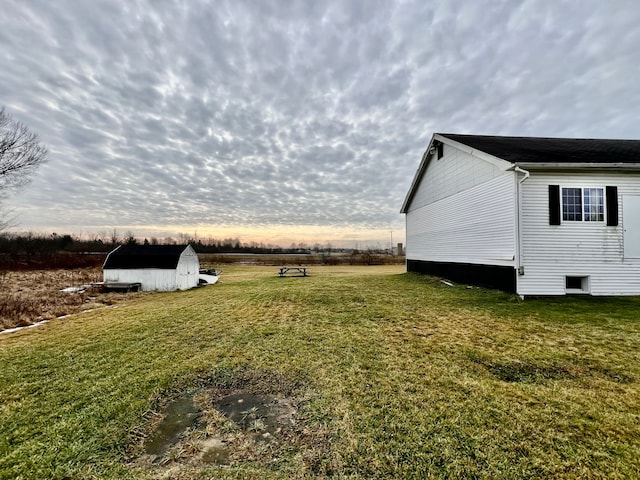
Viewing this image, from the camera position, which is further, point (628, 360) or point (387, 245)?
point (387, 245)

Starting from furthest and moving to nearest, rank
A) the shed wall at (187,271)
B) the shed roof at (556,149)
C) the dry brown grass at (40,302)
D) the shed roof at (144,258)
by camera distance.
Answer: the shed wall at (187,271), the shed roof at (144,258), the shed roof at (556,149), the dry brown grass at (40,302)

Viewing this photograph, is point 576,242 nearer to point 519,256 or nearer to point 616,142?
point 519,256

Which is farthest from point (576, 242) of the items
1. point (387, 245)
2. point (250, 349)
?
point (387, 245)

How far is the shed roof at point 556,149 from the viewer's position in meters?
9.18

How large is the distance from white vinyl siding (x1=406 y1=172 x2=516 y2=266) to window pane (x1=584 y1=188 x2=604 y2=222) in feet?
8.04

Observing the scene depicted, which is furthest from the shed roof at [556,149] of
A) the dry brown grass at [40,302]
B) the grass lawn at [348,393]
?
the dry brown grass at [40,302]

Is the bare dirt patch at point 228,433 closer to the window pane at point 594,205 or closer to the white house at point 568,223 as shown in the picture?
the white house at point 568,223

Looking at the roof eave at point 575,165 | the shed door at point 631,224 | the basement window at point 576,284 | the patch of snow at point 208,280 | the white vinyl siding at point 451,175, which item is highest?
the white vinyl siding at point 451,175

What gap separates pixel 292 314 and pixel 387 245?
68.6m

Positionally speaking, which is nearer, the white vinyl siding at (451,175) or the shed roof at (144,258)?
the white vinyl siding at (451,175)

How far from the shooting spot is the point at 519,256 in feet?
29.2

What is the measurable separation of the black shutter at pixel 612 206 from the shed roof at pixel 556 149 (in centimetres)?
99

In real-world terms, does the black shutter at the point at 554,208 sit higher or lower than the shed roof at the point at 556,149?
lower

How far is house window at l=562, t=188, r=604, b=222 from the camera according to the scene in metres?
9.04
